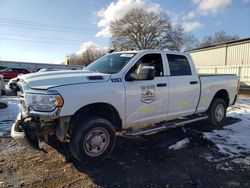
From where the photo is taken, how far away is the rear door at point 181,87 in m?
5.59

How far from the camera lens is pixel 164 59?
222 inches

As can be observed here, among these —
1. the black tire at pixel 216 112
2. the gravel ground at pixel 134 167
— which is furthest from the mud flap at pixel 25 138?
the black tire at pixel 216 112

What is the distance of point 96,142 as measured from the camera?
14.2 feet

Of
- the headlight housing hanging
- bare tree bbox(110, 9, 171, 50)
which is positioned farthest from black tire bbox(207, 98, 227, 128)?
bare tree bbox(110, 9, 171, 50)

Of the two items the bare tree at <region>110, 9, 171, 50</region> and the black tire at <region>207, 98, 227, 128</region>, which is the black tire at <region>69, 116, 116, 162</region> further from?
the bare tree at <region>110, 9, 171, 50</region>

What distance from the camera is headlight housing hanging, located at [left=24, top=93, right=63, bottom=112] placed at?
381cm

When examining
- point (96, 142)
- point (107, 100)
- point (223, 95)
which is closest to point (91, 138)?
point (96, 142)

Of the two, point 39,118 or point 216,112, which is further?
point 216,112

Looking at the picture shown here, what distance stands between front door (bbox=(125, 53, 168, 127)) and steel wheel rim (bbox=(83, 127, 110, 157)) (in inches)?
24.6

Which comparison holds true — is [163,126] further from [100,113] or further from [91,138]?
[91,138]

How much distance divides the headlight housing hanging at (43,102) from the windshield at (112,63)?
1.42 m

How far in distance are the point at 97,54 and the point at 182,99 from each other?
64880 millimetres

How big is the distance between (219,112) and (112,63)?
379cm

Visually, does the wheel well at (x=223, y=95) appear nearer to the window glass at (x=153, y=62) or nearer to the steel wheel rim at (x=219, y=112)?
the steel wheel rim at (x=219, y=112)
